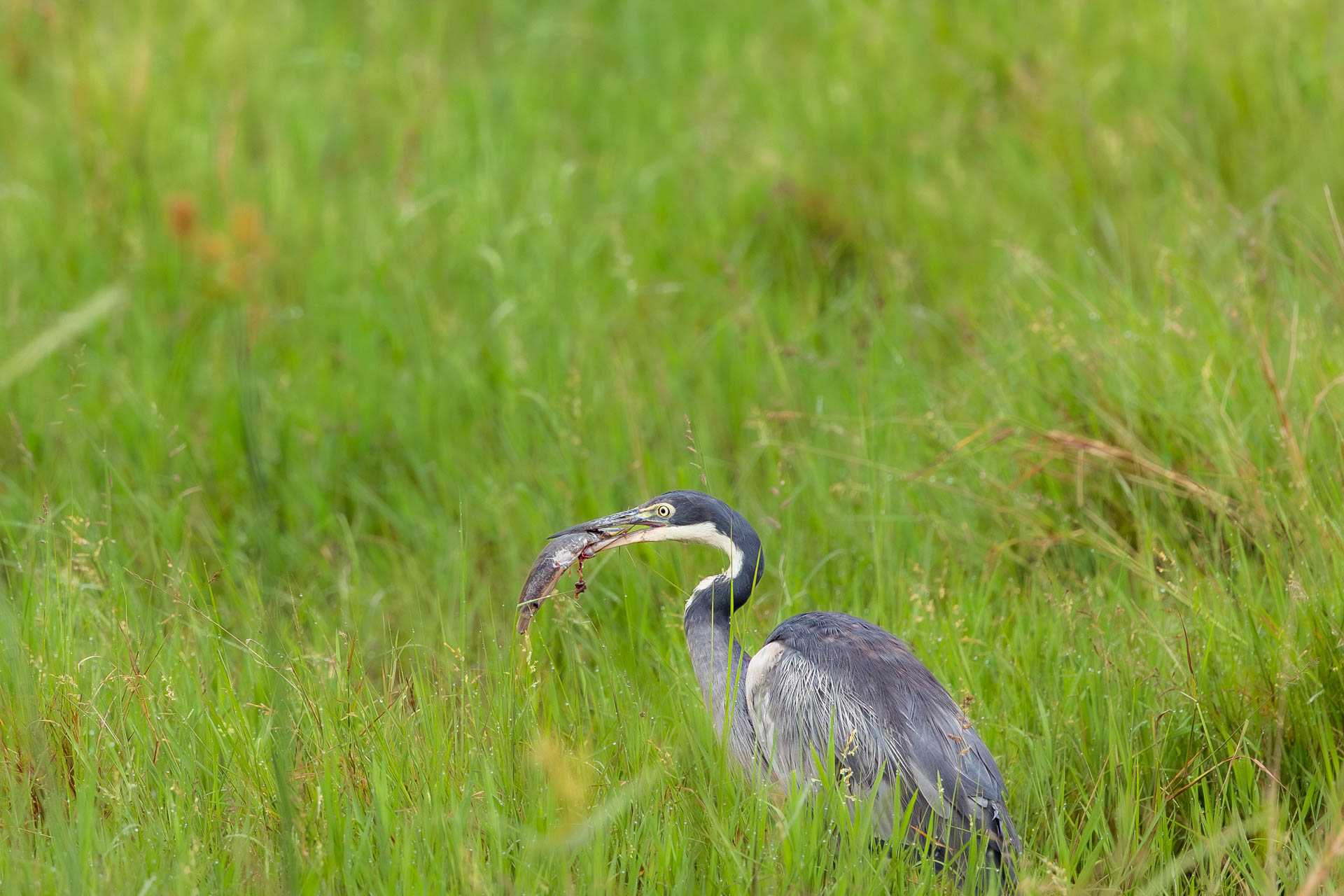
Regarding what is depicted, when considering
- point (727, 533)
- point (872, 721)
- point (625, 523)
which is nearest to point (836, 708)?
point (872, 721)

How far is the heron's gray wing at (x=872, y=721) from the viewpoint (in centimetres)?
288

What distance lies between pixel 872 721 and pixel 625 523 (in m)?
0.85

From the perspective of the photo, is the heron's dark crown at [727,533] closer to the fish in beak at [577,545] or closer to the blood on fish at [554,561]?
the fish in beak at [577,545]

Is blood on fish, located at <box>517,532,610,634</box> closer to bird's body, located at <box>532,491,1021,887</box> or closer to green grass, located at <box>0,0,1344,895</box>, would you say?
bird's body, located at <box>532,491,1021,887</box>

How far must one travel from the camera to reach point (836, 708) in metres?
3.03

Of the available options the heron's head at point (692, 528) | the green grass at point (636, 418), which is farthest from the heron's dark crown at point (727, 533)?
the green grass at point (636, 418)

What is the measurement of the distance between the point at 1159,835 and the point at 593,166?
4.75 meters

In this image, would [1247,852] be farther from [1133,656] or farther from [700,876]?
[700,876]

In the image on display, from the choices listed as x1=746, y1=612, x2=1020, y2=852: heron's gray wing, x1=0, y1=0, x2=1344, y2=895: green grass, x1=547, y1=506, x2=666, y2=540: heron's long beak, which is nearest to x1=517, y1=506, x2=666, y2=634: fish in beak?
x1=547, y1=506, x2=666, y2=540: heron's long beak

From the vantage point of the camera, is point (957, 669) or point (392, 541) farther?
point (392, 541)

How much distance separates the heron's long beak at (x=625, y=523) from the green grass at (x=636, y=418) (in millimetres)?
228

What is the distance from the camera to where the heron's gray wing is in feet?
9.44

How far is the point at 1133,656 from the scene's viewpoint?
3.43 meters

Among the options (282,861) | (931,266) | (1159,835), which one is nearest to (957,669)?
(1159,835)
